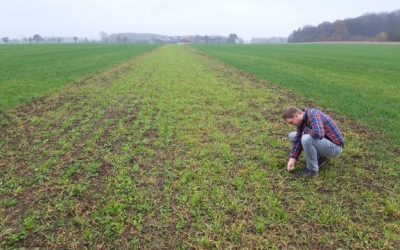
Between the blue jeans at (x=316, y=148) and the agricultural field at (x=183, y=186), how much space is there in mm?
356

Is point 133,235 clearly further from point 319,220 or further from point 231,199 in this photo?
point 319,220

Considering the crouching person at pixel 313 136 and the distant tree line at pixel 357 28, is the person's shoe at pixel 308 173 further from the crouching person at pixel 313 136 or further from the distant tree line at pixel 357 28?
the distant tree line at pixel 357 28

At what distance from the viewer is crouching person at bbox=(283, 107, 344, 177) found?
558cm

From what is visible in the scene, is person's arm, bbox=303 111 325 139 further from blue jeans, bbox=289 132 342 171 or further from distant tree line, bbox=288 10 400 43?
distant tree line, bbox=288 10 400 43

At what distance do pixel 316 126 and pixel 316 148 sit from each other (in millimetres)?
444

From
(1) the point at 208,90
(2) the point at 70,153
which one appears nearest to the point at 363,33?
(1) the point at 208,90

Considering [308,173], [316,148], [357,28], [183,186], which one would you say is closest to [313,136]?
[316,148]

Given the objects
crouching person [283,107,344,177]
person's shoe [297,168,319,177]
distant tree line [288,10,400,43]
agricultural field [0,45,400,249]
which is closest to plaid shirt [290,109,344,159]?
crouching person [283,107,344,177]

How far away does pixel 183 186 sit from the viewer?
562cm

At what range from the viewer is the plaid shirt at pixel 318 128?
5.56 m

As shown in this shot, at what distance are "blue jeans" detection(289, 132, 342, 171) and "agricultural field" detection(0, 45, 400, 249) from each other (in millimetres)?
356

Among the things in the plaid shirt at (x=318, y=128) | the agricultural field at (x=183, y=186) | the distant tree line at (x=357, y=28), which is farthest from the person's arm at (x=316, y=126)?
the distant tree line at (x=357, y=28)

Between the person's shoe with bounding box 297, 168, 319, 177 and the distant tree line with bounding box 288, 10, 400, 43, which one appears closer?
the person's shoe with bounding box 297, 168, 319, 177

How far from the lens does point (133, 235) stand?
4355 millimetres
